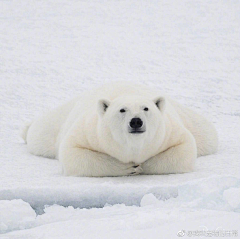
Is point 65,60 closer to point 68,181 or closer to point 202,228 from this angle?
point 68,181

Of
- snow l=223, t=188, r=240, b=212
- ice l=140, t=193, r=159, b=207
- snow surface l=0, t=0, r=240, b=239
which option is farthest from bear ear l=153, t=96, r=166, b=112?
snow l=223, t=188, r=240, b=212

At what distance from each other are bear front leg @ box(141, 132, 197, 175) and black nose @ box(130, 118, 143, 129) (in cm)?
59

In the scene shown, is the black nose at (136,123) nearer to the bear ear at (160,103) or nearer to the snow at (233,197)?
the bear ear at (160,103)

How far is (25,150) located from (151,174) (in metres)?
1.90

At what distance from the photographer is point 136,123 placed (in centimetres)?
402

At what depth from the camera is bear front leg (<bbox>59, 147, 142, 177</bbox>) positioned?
14.5ft

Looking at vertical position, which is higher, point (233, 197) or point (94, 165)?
→ point (233, 197)

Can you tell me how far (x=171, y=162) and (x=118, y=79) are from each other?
7126 mm

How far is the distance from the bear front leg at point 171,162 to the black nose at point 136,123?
0.59 metres

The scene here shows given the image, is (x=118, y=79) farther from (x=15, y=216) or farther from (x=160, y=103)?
(x=15, y=216)

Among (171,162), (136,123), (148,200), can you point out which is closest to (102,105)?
(136,123)

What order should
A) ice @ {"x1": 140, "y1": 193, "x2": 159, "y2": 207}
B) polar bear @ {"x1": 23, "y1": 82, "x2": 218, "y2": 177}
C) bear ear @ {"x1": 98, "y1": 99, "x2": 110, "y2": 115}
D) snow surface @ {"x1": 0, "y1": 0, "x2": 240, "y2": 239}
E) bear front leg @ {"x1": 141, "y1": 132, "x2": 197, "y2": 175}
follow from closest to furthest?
snow surface @ {"x1": 0, "y1": 0, "x2": 240, "y2": 239} → ice @ {"x1": 140, "y1": 193, "x2": 159, "y2": 207} → polar bear @ {"x1": 23, "y1": 82, "x2": 218, "y2": 177} → bear ear @ {"x1": 98, "y1": 99, "x2": 110, "y2": 115} → bear front leg @ {"x1": 141, "y1": 132, "x2": 197, "y2": 175}

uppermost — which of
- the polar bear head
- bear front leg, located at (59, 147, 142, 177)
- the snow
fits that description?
the polar bear head

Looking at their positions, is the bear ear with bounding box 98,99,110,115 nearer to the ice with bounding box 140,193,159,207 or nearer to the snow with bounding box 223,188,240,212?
the ice with bounding box 140,193,159,207
